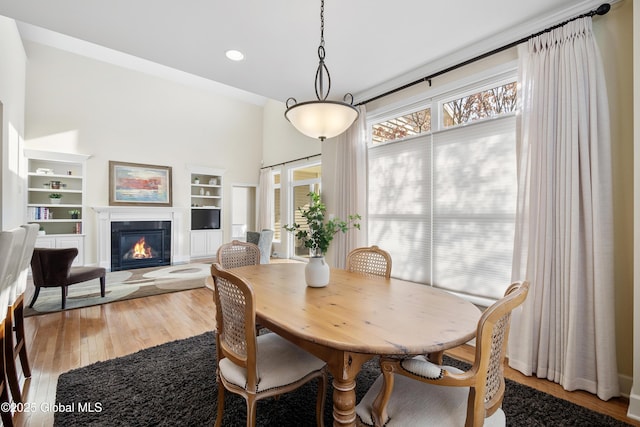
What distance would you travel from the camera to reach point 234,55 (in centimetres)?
284

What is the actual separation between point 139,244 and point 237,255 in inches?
190

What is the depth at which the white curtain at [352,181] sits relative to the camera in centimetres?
366

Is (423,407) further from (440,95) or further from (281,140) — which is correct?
(281,140)

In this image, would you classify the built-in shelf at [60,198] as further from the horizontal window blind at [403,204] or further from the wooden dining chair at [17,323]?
the horizontal window blind at [403,204]

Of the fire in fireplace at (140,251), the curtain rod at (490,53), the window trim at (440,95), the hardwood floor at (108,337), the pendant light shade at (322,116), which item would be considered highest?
the curtain rod at (490,53)

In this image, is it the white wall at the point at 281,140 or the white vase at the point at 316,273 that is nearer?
the white vase at the point at 316,273

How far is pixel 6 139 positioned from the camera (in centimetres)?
370

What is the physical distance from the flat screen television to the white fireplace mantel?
38 cm

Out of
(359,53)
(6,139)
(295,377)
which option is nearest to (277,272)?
(295,377)

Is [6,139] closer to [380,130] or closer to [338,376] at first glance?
[380,130]

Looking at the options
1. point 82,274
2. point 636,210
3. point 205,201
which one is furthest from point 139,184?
point 636,210

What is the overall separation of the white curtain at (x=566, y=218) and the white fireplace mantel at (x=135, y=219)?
22.1 ft

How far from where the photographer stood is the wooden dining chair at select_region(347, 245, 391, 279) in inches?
89.4

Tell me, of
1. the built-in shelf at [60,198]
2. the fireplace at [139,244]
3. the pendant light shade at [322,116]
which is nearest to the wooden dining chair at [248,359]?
the pendant light shade at [322,116]
